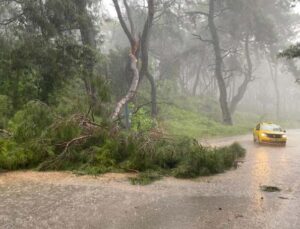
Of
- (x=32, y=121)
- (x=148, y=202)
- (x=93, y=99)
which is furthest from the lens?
(x=93, y=99)

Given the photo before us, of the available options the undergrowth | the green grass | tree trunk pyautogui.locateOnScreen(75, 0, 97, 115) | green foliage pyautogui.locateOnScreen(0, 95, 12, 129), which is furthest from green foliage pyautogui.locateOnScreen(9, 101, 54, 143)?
the green grass

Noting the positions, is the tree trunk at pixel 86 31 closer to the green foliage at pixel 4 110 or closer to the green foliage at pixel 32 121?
the green foliage at pixel 4 110

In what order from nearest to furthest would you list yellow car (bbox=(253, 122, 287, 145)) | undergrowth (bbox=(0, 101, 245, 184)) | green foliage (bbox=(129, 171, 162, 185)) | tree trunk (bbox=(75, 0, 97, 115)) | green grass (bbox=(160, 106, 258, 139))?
green foliage (bbox=(129, 171, 162, 185)) → undergrowth (bbox=(0, 101, 245, 184)) → tree trunk (bbox=(75, 0, 97, 115)) → yellow car (bbox=(253, 122, 287, 145)) → green grass (bbox=(160, 106, 258, 139))

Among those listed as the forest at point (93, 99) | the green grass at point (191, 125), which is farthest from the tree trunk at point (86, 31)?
the green grass at point (191, 125)

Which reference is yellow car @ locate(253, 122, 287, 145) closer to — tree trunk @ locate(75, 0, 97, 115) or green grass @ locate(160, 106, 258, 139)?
green grass @ locate(160, 106, 258, 139)

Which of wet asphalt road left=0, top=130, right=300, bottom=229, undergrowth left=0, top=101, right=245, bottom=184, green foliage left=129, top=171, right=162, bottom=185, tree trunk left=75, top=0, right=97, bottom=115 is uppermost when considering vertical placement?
tree trunk left=75, top=0, right=97, bottom=115

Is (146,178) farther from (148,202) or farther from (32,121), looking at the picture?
(32,121)

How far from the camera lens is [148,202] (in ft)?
32.2

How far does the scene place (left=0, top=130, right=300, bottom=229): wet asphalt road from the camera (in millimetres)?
8352

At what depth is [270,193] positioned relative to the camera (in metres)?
11.0

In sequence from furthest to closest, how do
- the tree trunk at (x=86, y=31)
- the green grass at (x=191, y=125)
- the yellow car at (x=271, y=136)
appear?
the green grass at (x=191, y=125), the yellow car at (x=271, y=136), the tree trunk at (x=86, y=31)

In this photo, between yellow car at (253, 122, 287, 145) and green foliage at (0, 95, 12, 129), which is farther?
yellow car at (253, 122, 287, 145)

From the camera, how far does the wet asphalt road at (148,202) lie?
8.35 metres

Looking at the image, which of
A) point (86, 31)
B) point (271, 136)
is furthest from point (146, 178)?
point (86, 31)
